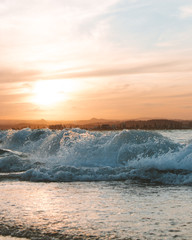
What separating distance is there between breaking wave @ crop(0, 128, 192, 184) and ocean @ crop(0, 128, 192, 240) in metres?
0.03

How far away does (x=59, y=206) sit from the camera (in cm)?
632

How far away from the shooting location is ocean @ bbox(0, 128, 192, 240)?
4.91m

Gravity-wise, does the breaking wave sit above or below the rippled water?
above

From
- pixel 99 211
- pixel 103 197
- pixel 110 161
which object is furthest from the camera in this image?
pixel 110 161

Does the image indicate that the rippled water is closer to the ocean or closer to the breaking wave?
the ocean

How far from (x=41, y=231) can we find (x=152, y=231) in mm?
1568

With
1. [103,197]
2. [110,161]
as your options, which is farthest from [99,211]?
[110,161]

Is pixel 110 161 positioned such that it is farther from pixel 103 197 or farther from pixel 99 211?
pixel 99 211

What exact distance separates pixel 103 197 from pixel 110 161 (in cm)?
677

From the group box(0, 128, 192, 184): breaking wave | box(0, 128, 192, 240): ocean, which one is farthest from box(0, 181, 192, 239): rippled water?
box(0, 128, 192, 184): breaking wave

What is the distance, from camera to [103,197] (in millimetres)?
7090

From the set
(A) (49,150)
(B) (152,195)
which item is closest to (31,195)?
(B) (152,195)

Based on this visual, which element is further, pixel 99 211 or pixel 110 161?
pixel 110 161

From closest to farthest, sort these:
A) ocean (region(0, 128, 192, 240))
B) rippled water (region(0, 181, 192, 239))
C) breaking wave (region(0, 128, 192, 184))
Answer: rippled water (region(0, 181, 192, 239)) → ocean (region(0, 128, 192, 240)) → breaking wave (region(0, 128, 192, 184))
